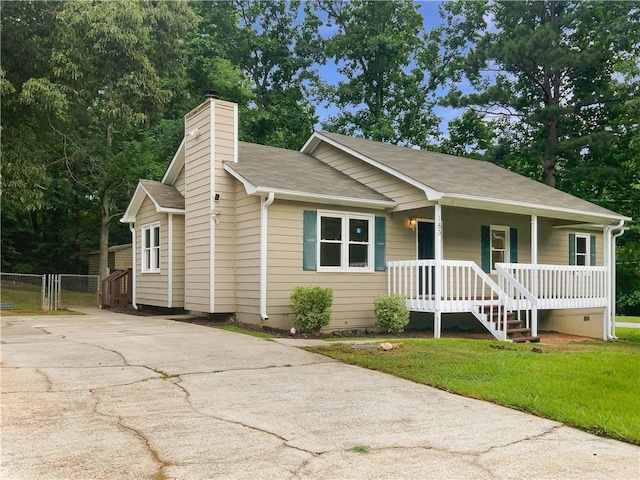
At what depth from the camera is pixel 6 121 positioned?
49.1ft

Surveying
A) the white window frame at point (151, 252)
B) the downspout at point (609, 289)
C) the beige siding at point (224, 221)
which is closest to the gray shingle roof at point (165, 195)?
the white window frame at point (151, 252)

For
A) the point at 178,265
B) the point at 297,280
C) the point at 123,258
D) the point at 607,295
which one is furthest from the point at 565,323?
the point at 123,258

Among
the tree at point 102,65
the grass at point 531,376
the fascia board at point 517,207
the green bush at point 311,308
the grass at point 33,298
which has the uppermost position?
the tree at point 102,65

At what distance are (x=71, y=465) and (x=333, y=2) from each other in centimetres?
2932

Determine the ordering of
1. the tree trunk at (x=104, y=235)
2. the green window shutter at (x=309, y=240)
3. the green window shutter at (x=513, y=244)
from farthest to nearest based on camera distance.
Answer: the tree trunk at (x=104, y=235) < the green window shutter at (x=513, y=244) < the green window shutter at (x=309, y=240)

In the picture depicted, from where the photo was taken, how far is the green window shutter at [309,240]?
11.0 m

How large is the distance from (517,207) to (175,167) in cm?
904

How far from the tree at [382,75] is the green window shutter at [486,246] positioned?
1278 centimetres

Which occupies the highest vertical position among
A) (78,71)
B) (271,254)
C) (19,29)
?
(19,29)

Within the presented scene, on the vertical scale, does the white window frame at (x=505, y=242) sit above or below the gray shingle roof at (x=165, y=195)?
below

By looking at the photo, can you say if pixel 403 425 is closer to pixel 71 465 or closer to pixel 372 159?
pixel 71 465

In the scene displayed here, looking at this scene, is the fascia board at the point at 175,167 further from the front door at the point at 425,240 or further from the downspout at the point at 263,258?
the front door at the point at 425,240

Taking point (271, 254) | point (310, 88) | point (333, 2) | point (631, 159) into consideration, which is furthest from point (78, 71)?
point (631, 159)

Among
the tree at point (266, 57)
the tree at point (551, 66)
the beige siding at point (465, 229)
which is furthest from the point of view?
the tree at point (266, 57)
